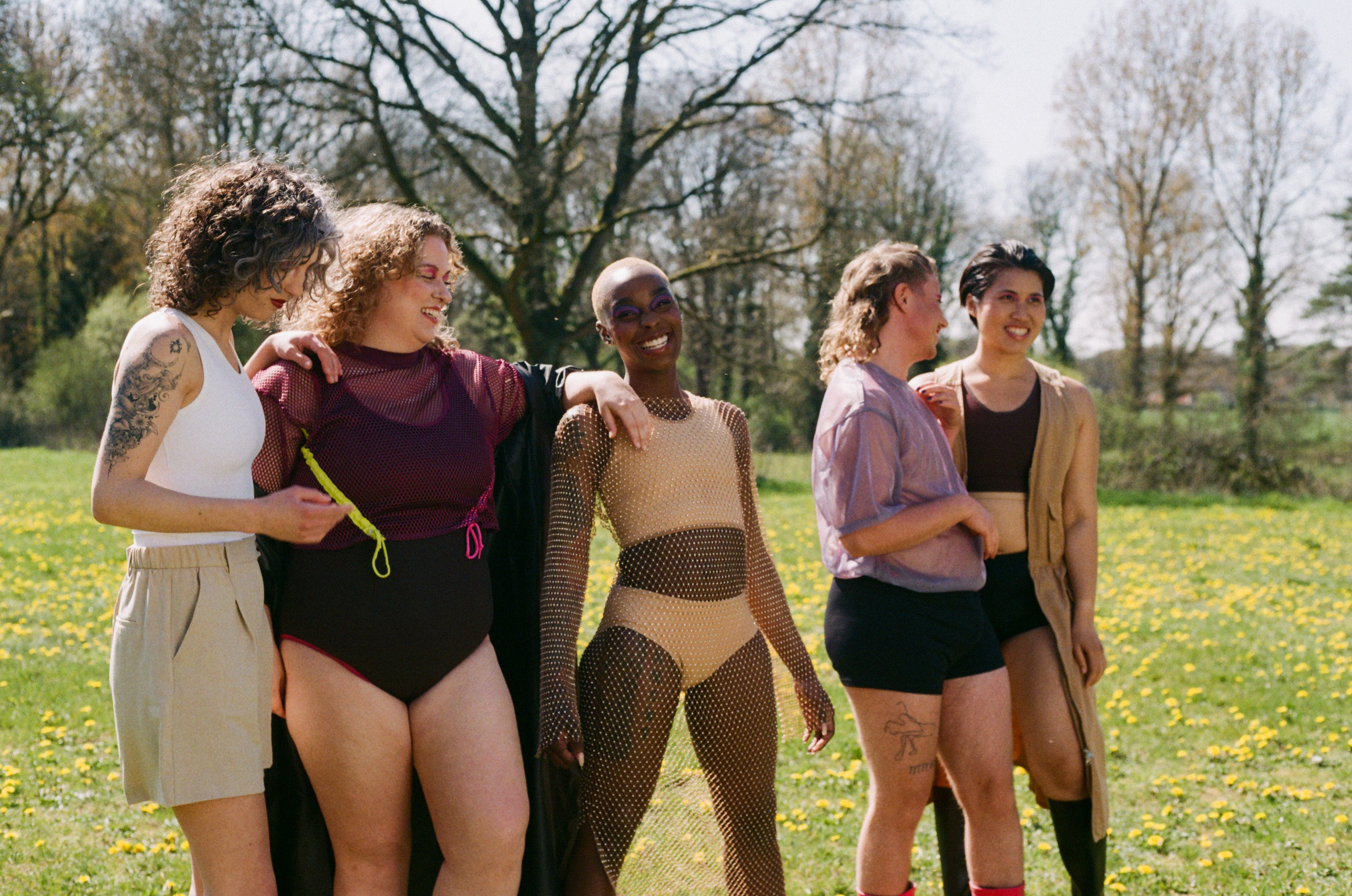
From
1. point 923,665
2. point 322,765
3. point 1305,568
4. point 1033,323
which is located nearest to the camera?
point 322,765

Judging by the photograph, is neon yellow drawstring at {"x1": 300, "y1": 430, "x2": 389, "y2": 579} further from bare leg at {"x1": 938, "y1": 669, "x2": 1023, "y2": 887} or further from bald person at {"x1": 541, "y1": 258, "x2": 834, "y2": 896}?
bare leg at {"x1": 938, "y1": 669, "x2": 1023, "y2": 887}

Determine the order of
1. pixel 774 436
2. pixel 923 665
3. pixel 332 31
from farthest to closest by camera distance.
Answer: pixel 774 436, pixel 332 31, pixel 923 665

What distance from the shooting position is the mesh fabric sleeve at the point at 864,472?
2.86 metres

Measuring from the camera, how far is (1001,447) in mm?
3373

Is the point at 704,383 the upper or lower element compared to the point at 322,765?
upper

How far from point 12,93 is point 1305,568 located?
26264 millimetres

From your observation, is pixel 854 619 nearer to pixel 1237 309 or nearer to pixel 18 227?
pixel 1237 309

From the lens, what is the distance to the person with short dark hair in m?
3.27

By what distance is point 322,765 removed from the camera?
2457 mm

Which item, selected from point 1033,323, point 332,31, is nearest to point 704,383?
point 332,31

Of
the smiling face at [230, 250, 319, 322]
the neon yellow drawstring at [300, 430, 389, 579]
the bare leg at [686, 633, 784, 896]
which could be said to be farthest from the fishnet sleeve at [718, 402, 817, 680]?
the smiling face at [230, 250, 319, 322]

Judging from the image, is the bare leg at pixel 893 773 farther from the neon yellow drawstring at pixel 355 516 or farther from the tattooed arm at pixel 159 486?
the tattooed arm at pixel 159 486

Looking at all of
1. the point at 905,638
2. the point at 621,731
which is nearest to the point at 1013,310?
the point at 905,638

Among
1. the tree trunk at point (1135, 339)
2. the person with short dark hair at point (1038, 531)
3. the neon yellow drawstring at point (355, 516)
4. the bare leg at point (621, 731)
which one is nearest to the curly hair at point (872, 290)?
the person with short dark hair at point (1038, 531)
